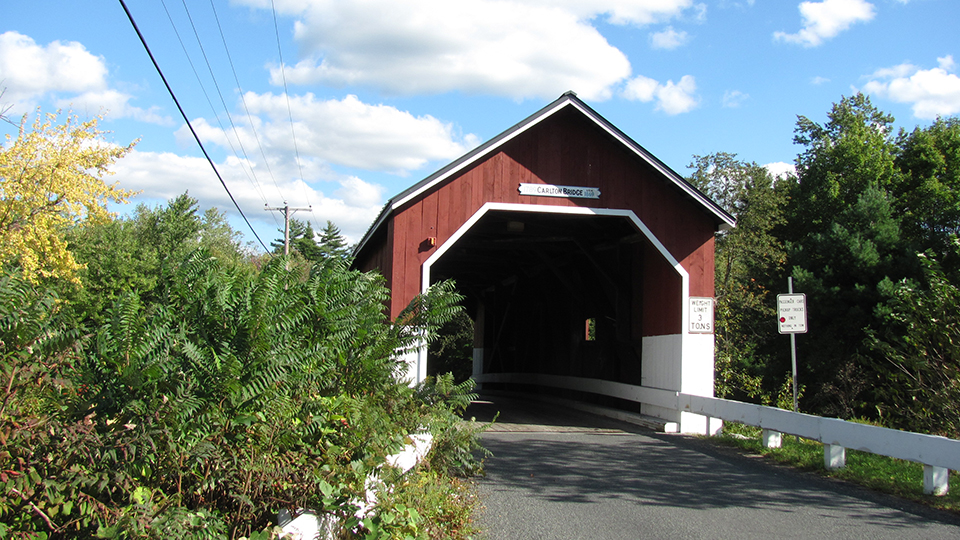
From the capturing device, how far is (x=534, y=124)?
11.7m

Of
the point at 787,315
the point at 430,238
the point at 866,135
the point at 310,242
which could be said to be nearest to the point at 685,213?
the point at 787,315

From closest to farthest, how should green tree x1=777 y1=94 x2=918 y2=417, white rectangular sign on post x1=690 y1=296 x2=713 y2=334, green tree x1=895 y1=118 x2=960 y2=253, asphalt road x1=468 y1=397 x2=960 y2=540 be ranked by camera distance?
asphalt road x1=468 y1=397 x2=960 y2=540 → white rectangular sign on post x1=690 y1=296 x2=713 y2=334 → green tree x1=777 y1=94 x2=918 y2=417 → green tree x1=895 y1=118 x2=960 y2=253

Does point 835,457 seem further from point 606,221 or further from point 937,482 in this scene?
point 606,221

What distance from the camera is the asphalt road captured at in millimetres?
5160

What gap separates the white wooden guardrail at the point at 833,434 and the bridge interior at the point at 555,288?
2.05 m

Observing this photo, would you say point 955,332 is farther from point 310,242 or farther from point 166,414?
point 310,242

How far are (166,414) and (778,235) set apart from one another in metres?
32.5

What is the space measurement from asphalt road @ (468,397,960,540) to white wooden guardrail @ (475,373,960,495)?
0.45 meters

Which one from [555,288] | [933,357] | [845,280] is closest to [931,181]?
[845,280]

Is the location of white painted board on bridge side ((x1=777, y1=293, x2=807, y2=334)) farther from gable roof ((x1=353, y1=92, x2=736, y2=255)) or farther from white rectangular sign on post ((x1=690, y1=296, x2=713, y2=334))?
gable roof ((x1=353, y1=92, x2=736, y2=255))

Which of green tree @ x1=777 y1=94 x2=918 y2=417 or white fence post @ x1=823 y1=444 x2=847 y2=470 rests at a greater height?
Answer: green tree @ x1=777 y1=94 x2=918 y2=417

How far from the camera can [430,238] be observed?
11.3 metres

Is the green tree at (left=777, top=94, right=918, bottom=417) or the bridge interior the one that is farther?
the green tree at (left=777, top=94, right=918, bottom=417)

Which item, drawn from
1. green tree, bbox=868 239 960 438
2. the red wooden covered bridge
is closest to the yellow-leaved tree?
the red wooden covered bridge
